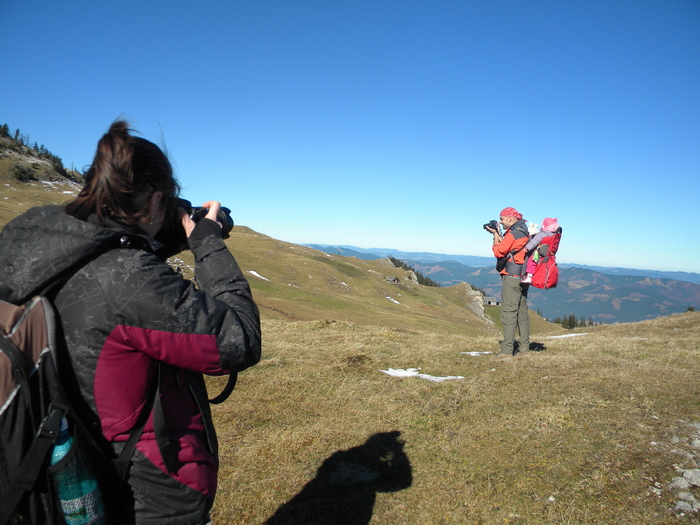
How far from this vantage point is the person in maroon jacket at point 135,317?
6.26 feet

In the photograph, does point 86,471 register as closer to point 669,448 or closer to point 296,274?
point 669,448

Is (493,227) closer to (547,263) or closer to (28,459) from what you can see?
(547,263)

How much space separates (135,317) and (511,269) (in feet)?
32.4

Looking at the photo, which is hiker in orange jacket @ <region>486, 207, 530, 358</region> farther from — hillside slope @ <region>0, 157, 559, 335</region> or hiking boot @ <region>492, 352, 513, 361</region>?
hillside slope @ <region>0, 157, 559, 335</region>

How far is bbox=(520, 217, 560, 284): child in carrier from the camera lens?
10.1 metres

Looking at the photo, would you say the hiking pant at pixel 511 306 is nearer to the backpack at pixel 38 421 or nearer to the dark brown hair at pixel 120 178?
the dark brown hair at pixel 120 178

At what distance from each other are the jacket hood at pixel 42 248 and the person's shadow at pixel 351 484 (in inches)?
144

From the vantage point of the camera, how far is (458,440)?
5801 millimetres

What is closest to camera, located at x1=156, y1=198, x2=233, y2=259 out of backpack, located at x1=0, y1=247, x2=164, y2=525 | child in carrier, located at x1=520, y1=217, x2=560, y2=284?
backpack, located at x1=0, y1=247, x2=164, y2=525

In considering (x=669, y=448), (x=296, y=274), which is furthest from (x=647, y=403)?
(x=296, y=274)

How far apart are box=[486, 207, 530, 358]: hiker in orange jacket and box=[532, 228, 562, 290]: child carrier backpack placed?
38 cm

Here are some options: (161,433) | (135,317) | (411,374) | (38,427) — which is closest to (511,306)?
(411,374)

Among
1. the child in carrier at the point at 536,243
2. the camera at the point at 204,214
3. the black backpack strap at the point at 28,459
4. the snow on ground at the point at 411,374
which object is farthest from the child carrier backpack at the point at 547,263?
the black backpack strap at the point at 28,459

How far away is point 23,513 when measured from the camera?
1.82m
